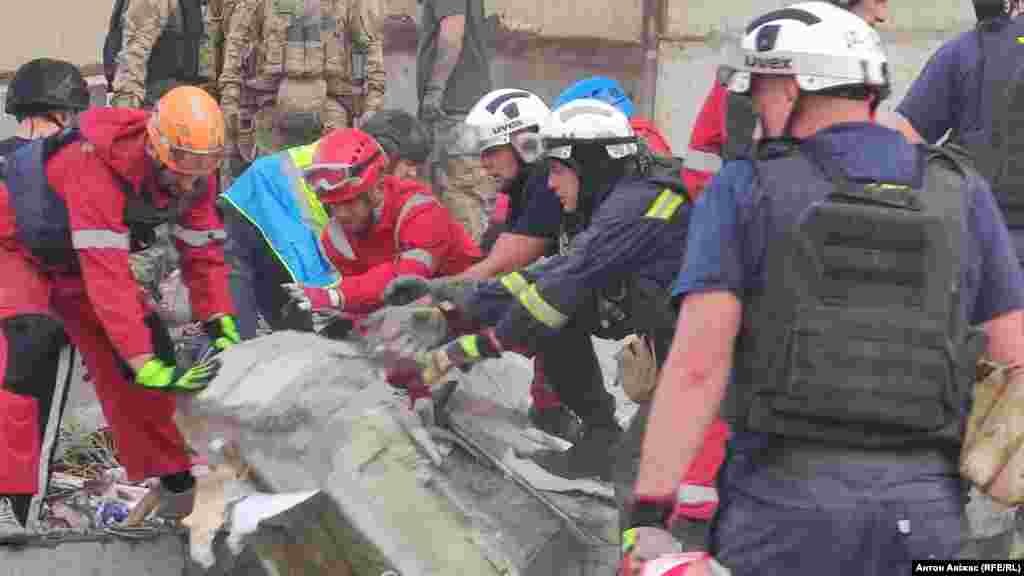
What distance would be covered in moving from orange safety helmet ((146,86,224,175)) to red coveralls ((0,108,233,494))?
4.5 inches

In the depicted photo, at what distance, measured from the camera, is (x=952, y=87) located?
229 inches

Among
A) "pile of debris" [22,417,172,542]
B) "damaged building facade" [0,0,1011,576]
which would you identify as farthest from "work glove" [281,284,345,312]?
"pile of debris" [22,417,172,542]

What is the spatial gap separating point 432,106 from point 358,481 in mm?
4794

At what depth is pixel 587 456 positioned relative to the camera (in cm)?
631

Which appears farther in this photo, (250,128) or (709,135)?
(250,128)

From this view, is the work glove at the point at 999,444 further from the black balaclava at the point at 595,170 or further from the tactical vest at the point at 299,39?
the tactical vest at the point at 299,39

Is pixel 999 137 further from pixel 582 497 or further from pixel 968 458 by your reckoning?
pixel 968 458

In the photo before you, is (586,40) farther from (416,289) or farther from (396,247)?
(416,289)

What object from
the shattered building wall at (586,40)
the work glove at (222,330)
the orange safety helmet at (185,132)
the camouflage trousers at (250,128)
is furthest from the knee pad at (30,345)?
the shattered building wall at (586,40)

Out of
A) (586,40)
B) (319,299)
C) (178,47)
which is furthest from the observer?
(586,40)

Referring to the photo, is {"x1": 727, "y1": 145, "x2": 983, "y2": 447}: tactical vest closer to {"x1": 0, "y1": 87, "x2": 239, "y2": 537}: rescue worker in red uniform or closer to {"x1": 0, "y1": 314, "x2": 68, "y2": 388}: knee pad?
{"x1": 0, "y1": 87, "x2": 239, "y2": 537}: rescue worker in red uniform

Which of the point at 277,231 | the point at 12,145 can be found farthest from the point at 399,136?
the point at 12,145

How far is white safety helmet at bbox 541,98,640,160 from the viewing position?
5727mm

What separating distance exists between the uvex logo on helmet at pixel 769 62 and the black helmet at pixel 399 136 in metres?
3.97
